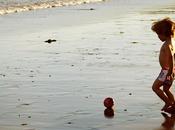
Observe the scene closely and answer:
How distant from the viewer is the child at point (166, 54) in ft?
26.3

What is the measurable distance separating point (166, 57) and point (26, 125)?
7.32 feet

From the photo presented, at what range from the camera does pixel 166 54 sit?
809 cm

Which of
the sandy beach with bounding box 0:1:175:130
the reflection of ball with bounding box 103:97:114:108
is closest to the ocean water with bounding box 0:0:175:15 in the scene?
the sandy beach with bounding box 0:1:175:130

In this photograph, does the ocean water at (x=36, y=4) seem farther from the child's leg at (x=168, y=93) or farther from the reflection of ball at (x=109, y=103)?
the child's leg at (x=168, y=93)

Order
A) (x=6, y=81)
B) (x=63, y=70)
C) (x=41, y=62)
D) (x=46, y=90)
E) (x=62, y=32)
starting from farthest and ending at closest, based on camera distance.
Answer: (x=62, y=32)
(x=41, y=62)
(x=63, y=70)
(x=6, y=81)
(x=46, y=90)

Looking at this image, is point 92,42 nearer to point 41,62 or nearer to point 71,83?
point 41,62

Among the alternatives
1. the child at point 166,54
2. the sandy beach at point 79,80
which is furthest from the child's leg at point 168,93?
the sandy beach at point 79,80

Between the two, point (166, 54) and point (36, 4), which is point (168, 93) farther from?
point (36, 4)

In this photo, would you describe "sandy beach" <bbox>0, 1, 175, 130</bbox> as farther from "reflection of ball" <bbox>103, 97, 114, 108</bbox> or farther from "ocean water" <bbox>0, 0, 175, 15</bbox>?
"ocean water" <bbox>0, 0, 175, 15</bbox>

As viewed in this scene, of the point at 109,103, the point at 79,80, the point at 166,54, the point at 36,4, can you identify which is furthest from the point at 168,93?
the point at 36,4

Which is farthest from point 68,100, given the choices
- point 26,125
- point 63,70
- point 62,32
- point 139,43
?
point 62,32

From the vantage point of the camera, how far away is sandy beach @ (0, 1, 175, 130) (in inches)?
305

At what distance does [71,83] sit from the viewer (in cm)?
1051

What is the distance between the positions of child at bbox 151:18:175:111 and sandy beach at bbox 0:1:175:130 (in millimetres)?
249
